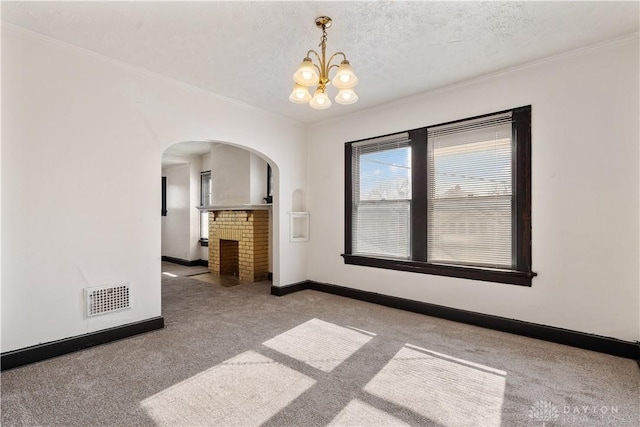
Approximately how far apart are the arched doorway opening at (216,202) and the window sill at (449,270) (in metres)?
1.72

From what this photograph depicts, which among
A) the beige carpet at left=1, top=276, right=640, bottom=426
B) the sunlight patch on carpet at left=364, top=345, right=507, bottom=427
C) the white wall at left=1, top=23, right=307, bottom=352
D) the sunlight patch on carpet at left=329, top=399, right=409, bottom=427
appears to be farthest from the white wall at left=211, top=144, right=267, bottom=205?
the sunlight patch on carpet at left=329, top=399, right=409, bottom=427

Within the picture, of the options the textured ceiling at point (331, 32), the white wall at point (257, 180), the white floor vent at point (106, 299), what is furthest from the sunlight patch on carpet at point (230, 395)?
the white wall at point (257, 180)

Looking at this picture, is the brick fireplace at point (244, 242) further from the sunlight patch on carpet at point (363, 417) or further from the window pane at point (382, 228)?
the sunlight patch on carpet at point (363, 417)

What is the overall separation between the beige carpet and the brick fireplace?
7.90 feet

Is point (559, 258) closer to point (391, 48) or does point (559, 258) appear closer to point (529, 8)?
point (529, 8)

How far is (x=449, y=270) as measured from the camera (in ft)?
11.7

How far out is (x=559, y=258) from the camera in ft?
9.57

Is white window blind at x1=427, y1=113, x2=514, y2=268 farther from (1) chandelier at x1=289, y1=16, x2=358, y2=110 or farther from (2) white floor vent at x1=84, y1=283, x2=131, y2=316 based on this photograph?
(2) white floor vent at x1=84, y1=283, x2=131, y2=316

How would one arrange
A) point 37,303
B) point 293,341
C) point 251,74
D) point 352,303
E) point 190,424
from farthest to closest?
point 352,303
point 251,74
point 293,341
point 37,303
point 190,424

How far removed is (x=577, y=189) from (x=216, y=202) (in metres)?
6.08

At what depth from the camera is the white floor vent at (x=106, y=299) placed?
281 centimetres

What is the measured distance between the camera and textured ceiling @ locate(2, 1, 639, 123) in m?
2.24

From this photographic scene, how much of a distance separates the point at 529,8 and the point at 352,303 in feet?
11.6

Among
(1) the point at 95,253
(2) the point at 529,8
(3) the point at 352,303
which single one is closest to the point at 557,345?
(3) the point at 352,303
